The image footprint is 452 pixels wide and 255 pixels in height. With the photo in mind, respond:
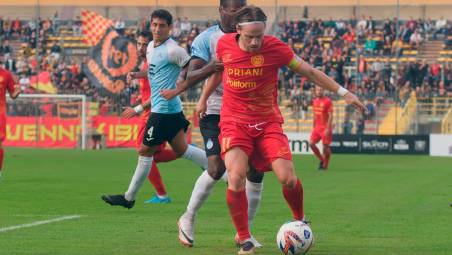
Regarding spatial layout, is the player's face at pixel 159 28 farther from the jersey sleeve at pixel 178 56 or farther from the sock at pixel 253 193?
the sock at pixel 253 193

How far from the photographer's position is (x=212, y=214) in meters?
13.3

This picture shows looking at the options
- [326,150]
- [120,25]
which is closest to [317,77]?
[326,150]

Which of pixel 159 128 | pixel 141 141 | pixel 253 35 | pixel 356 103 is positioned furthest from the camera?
pixel 141 141

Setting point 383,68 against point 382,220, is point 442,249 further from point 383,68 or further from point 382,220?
point 383,68

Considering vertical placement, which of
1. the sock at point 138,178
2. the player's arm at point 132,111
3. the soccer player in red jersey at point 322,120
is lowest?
the soccer player in red jersey at point 322,120

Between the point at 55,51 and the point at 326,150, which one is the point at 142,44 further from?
the point at 55,51

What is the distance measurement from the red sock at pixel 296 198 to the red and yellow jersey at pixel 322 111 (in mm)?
18942

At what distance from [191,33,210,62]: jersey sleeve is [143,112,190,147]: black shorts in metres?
2.70

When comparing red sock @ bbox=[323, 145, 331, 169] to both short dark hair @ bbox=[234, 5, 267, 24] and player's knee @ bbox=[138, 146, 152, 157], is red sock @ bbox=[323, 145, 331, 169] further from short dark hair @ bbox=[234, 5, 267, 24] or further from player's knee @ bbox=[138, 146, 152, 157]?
short dark hair @ bbox=[234, 5, 267, 24]

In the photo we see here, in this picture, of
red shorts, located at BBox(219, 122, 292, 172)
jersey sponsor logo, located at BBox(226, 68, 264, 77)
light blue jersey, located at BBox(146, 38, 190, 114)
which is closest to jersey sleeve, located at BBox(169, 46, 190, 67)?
light blue jersey, located at BBox(146, 38, 190, 114)

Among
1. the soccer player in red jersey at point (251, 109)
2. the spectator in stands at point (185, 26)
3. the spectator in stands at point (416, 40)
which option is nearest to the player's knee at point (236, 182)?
the soccer player in red jersey at point (251, 109)

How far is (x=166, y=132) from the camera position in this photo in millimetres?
13211

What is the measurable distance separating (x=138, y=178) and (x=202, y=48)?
2.95 meters

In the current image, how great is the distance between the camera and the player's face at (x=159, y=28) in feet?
42.3
